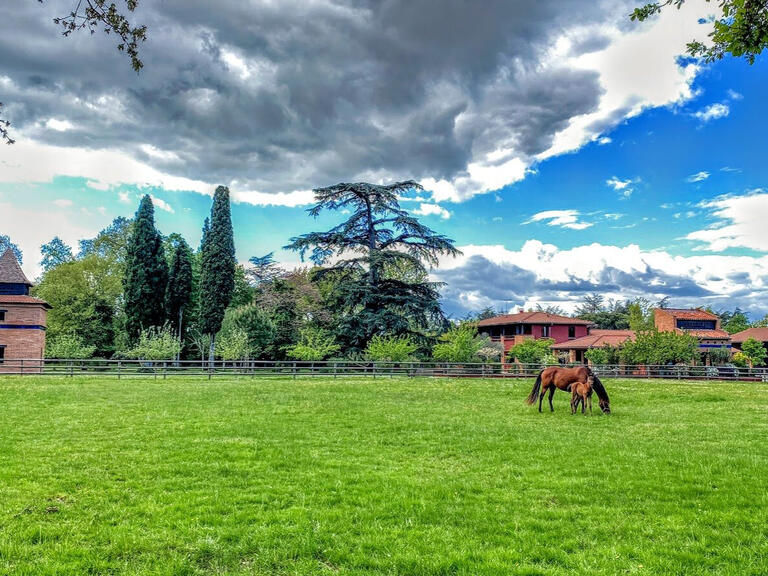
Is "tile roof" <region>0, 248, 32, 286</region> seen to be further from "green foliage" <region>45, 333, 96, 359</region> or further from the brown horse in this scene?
the brown horse

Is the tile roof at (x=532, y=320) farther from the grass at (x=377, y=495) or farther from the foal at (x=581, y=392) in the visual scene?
the grass at (x=377, y=495)

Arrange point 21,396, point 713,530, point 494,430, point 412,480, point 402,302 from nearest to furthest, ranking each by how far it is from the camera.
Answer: point 713,530
point 412,480
point 494,430
point 21,396
point 402,302

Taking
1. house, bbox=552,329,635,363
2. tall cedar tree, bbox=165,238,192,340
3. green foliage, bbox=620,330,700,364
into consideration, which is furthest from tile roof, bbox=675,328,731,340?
tall cedar tree, bbox=165,238,192,340

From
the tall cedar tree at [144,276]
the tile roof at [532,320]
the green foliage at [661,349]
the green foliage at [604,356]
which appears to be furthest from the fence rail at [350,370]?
the tile roof at [532,320]

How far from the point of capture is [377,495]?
21.2 feet

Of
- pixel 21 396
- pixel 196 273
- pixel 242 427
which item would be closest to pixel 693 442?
pixel 242 427

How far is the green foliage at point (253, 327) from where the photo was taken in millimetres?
37531

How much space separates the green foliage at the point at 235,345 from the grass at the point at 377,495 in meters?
21.5

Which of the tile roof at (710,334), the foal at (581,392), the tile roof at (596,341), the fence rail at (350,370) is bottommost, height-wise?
the fence rail at (350,370)

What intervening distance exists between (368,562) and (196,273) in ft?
162

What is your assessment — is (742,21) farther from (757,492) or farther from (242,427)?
(242,427)

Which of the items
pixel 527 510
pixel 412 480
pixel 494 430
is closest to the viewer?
pixel 527 510

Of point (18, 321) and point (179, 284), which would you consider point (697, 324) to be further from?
point (18, 321)

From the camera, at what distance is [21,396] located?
17.3 m
